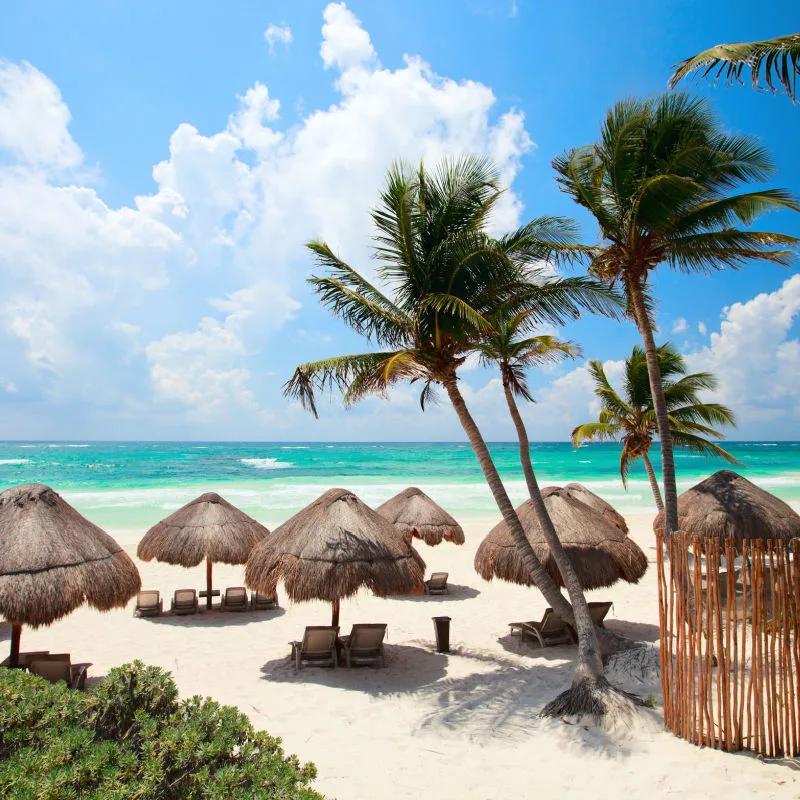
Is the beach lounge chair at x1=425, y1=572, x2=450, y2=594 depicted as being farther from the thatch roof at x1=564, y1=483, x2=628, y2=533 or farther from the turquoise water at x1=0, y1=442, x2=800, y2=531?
the turquoise water at x1=0, y1=442, x2=800, y2=531

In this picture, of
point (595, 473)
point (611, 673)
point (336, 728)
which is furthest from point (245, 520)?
point (595, 473)

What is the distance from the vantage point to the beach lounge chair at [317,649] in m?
7.35

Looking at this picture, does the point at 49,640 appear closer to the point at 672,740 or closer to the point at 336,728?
the point at 336,728

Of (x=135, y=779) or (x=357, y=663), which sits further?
(x=357, y=663)

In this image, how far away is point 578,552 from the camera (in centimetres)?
793

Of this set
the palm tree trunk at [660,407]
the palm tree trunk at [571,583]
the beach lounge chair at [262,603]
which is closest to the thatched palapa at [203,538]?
the beach lounge chair at [262,603]

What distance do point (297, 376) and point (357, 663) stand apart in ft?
12.4

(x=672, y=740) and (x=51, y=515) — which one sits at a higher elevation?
(x=51, y=515)

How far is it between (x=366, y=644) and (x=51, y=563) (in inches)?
152

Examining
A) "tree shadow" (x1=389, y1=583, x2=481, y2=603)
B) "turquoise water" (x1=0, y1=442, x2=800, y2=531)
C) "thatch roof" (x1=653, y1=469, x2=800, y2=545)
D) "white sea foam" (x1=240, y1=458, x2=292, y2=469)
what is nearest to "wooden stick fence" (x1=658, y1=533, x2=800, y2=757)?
"thatch roof" (x1=653, y1=469, x2=800, y2=545)

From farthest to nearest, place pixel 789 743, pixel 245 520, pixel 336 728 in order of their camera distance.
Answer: pixel 245 520 → pixel 336 728 → pixel 789 743

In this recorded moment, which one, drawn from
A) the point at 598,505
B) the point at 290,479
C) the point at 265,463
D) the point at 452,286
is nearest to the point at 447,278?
the point at 452,286

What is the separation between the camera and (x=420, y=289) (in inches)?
290

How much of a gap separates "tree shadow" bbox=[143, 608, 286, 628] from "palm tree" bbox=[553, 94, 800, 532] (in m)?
6.75
